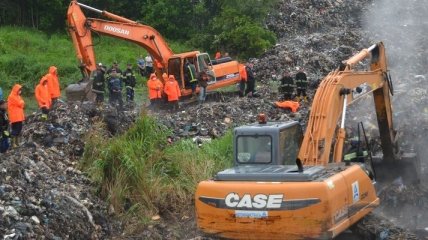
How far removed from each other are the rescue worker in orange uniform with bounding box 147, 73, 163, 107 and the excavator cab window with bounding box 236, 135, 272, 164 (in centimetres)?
1056

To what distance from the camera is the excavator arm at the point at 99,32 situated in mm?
18703

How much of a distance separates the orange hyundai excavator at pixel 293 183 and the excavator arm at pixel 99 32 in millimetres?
9765

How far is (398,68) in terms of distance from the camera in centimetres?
2252

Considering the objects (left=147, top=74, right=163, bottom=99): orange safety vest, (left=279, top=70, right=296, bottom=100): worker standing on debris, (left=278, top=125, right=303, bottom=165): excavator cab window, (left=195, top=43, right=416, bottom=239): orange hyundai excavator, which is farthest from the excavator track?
(left=147, top=74, right=163, bottom=99): orange safety vest

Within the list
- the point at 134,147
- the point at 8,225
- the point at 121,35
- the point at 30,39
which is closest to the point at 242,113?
the point at 121,35

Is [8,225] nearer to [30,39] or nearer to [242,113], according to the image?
[242,113]

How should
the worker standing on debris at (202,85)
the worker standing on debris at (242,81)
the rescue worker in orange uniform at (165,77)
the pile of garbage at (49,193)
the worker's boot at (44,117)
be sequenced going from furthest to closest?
the worker standing on debris at (242,81) → the worker standing on debris at (202,85) → the rescue worker in orange uniform at (165,77) → the worker's boot at (44,117) → the pile of garbage at (49,193)

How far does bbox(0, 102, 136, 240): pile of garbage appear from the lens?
9.62 meters

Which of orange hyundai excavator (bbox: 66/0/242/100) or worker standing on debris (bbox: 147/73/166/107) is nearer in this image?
orange hyundai excavator (bbox: 66/0/242/100)

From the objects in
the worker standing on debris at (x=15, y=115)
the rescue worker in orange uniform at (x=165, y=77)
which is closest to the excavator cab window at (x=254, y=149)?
the worker standing on debris at (x=15, y=115)

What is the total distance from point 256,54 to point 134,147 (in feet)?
47.6

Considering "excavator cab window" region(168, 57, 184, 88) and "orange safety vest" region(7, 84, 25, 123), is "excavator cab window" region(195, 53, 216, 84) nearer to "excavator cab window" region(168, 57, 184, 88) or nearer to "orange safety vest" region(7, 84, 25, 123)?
"excavator cab window" region(168, 57, 184, 88)

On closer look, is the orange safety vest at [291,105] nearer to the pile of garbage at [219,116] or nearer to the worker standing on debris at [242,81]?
the pile of garbage at [219,116]

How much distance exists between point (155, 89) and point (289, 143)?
10655mm
